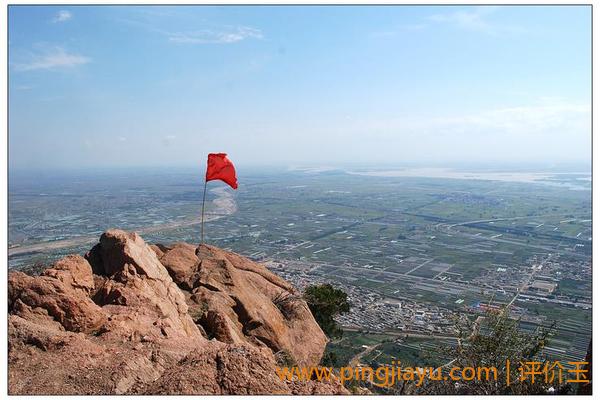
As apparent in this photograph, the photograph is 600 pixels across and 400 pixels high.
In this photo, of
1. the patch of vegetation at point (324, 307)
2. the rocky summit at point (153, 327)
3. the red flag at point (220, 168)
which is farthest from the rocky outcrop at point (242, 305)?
the red flag at point (220, 168)

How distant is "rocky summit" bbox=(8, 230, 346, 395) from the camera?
25.9 feet

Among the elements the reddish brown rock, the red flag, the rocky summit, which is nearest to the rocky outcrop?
the rocky summit

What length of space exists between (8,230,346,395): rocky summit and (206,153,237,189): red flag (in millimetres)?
2849

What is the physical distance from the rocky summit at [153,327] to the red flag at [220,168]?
9.35 feet

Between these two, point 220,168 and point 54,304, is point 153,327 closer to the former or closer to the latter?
point 54,304

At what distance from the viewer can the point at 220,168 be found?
1753cm

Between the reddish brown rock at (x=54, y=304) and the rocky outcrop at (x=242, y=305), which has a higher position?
the reddish brown rock at (x=54, y=304)

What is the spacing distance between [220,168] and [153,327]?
8274mm

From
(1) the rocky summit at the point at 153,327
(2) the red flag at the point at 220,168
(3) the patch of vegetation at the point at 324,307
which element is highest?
(2) the red flag at the point at 220,168

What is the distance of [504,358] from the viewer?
9.59 metres

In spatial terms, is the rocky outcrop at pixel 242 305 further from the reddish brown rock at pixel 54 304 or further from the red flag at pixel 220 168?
the reddish brown rock at pixel 54 304

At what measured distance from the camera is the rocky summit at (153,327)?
7.90 metres

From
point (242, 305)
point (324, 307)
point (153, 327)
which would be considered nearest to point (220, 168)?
point (242, 305)

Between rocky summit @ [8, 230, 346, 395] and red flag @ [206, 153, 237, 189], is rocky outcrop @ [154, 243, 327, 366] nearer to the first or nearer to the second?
rocky summit @ [8, 230, 346, 395]
